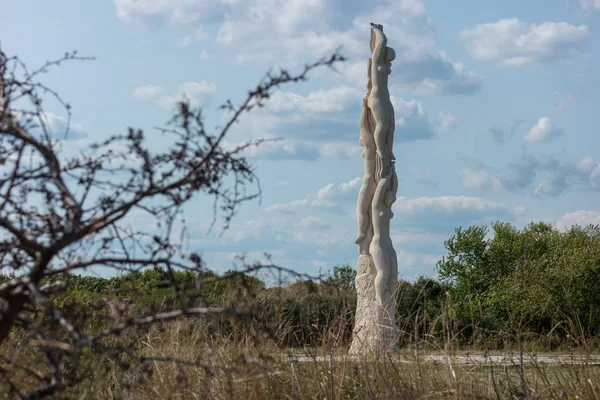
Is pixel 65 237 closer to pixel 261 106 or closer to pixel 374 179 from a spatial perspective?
pixel 261 106

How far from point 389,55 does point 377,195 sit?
7.13ft

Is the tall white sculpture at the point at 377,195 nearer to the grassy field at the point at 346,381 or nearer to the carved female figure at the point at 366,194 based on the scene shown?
the carved female figure at the point at 366,194

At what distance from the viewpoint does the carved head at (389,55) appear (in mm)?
11289

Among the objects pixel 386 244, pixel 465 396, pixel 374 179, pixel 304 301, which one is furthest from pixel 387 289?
pixel 465 396

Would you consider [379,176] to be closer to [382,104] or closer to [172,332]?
[382,104]

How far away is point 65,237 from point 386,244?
9060mm

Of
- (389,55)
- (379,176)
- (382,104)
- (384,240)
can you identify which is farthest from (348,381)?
(389,55)

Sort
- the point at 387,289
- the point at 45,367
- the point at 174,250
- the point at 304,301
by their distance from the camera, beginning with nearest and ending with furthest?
the point at 174,250, the point at 45,367, the point at 387,289, the point at 304,301

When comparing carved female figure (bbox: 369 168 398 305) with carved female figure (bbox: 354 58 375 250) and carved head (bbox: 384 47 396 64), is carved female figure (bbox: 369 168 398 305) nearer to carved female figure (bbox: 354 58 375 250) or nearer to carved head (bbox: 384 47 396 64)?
carved female figure (bbox: 354 58 375 250)

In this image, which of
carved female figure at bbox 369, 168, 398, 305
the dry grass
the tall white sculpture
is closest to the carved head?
the tall white sculpture

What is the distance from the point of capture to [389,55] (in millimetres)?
11281

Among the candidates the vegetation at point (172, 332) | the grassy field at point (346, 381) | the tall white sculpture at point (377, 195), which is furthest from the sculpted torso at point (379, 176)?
the grassy field at point (346, 381)

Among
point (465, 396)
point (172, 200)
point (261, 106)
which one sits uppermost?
point (261, 106)

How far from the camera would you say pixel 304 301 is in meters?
13.1
